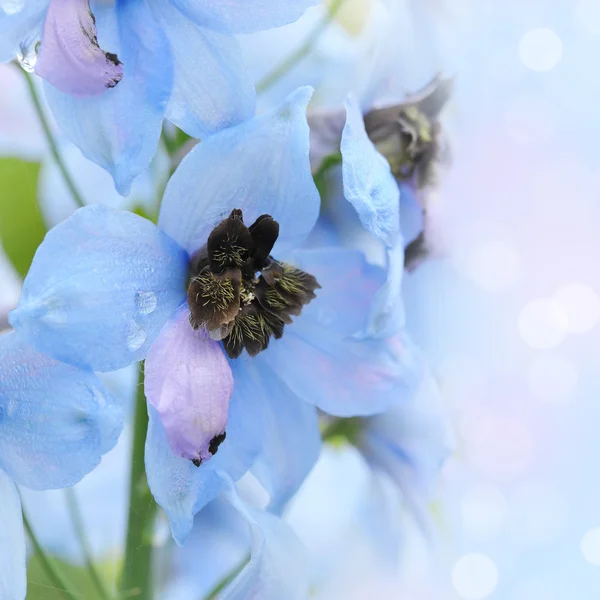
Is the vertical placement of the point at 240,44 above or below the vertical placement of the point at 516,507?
above

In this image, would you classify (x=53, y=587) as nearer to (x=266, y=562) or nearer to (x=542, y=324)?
(x=266, y=562)

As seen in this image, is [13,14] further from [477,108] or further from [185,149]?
[477,108]

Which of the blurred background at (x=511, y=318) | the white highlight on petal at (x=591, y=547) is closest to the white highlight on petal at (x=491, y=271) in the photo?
the blurred background at (x=511, y=318)

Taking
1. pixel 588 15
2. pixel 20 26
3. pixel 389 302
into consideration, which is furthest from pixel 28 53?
pixel 588 15

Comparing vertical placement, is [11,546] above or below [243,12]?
below

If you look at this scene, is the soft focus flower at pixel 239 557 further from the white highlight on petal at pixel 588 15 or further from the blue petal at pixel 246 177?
the white highlight on petal at pixel 588 15

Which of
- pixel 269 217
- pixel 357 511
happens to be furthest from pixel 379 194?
pixel 357 511
